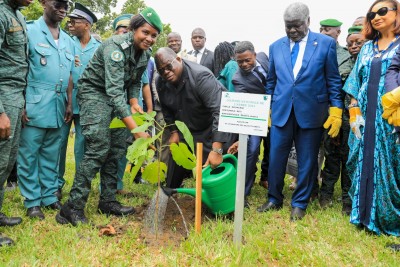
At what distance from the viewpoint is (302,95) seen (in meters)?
3.63

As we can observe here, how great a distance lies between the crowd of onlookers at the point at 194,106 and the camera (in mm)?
3109

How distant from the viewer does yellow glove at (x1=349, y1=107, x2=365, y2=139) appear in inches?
131

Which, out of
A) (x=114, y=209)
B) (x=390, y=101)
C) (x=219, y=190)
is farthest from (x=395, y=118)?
(x=114, y=209)

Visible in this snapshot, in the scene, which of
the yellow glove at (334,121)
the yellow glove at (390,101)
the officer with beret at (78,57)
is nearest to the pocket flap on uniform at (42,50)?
the officer with beret at (78,57)

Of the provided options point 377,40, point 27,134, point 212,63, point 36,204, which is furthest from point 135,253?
point 212,63

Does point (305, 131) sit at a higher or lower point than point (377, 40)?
lower

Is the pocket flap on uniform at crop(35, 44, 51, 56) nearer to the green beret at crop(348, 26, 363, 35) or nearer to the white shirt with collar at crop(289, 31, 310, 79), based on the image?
the white shirt with collar at crop(289, 31, 310, 79)

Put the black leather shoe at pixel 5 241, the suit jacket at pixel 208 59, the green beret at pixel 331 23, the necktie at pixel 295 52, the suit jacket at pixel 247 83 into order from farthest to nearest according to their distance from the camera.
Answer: the suit jacket at pixel 208 59 → the green beret at pixel 331 23 → the suit jacket at pixel 247 83 → the necktie at pixel 295 52 → the black leather shoe at pixel 5 241

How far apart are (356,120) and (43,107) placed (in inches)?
114

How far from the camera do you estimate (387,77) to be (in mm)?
3076

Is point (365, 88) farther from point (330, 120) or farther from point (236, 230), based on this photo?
point (236, 230)

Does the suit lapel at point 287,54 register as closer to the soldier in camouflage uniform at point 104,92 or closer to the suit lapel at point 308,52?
the suit lapel at point 308,52

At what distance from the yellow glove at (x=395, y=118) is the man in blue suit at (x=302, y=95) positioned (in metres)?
0.67

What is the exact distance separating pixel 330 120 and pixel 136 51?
193 centimetres
